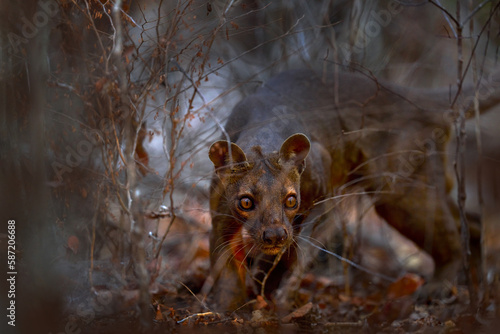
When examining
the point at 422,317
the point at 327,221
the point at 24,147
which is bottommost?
the point at 422,317

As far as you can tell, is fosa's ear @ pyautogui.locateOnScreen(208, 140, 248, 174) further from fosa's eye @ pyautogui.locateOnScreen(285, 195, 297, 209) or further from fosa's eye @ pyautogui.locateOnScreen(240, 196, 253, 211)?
fosa's eye @ pyautogui.locateOnScreen(285, 195, 297, 209)

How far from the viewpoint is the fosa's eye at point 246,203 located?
3.08 meters

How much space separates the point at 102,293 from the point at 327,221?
171cm

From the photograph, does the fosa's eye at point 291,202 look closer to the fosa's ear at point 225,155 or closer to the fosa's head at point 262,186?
the fosa's head at point 262,186

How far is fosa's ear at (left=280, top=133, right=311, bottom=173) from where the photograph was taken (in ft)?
10.5

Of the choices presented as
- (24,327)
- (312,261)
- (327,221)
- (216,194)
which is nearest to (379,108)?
(327,221)

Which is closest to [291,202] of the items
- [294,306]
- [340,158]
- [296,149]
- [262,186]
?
[262,186]

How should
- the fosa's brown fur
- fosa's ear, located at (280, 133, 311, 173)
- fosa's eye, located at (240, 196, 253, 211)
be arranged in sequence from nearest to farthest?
fosa's eye, located at (240, 196, 253, 211) < fosa's ear, located at (280, 133, 311, 173) < the fosa's brown fur

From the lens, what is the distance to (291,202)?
10.2 ft

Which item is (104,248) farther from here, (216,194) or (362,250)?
(362,250)

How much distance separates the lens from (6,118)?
283 centimetres

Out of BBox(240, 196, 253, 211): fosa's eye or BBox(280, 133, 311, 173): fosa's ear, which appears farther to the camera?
BBox(280, 133, 311, 173): fosa's ear

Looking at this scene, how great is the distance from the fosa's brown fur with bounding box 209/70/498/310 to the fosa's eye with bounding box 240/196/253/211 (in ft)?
0.34

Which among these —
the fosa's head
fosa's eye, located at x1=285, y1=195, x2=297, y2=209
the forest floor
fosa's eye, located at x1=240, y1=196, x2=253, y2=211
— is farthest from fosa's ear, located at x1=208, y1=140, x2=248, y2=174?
the forest floor
